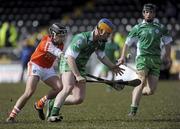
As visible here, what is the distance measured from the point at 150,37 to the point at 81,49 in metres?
2.26

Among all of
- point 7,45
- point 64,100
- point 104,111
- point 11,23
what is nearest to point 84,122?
point 64,100

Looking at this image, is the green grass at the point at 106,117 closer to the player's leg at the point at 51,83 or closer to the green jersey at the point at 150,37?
the player's leg at the point at 51,83

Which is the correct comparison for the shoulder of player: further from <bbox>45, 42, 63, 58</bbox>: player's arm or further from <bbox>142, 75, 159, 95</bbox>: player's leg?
<bbox>142, 75, 159, 95</bbox>: player's leg

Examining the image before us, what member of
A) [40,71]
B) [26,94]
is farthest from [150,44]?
[26,94]

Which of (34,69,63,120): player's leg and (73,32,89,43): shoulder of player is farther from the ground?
(73,32,89,43): shoulder of player

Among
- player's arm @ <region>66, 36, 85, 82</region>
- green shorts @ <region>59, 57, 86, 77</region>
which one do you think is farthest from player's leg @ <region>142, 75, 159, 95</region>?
player's arm @ <region>66, 36, 85, 82</region>

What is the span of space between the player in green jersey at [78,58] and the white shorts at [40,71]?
394 millimetres

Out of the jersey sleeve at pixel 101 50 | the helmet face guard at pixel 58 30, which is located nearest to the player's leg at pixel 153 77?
the jersey sleeve at pixel 101 50

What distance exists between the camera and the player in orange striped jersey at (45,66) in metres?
11.3

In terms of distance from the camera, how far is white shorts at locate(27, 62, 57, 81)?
11.5 m

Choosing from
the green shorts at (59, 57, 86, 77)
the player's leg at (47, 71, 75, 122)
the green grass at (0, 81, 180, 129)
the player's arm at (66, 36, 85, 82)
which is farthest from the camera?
the green shorts at (59, 57, 86, 77)

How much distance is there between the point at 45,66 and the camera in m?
11.6

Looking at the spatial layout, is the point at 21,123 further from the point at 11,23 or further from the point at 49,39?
the point at 11,23

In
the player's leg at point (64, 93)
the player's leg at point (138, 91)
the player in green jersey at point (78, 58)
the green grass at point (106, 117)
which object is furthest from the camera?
the player's leg at point (138, 91)
